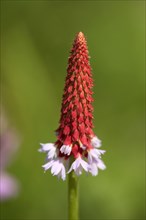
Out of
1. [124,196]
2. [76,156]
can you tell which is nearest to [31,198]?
[124,196]

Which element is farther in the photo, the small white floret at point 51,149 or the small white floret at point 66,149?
the small white floret at point 51,149

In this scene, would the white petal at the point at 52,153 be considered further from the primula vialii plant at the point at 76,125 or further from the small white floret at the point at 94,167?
the small white floret at the point at 94,167

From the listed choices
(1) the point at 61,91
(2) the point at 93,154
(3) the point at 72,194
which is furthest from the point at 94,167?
(1) the point at 61,91

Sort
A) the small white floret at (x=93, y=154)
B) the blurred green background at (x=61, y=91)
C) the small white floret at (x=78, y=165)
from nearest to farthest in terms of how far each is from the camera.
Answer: the small white floret at (x=78, y=165) → the small white floret at (x=93, y=154) → the blurred green background at (x=61, y=91)

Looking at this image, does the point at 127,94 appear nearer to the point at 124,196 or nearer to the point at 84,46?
the point at 124,196

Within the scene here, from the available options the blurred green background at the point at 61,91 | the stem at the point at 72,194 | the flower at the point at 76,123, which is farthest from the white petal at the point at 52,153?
the blurred green background at the point at 61,91

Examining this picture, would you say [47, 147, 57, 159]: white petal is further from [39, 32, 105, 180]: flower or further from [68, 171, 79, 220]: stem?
[68, 171, 79, 220]: stem
